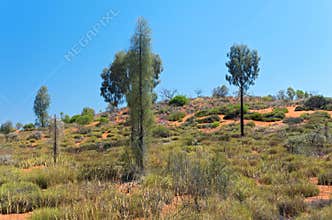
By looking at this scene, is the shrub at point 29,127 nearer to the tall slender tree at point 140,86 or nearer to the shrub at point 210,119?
the shrub at point 210,119

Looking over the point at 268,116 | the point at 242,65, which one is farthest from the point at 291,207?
the point at 268,116

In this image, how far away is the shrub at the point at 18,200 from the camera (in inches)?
245

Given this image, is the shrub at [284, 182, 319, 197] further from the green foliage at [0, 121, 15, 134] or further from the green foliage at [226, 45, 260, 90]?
the green foliage at [0, 121, 15, 134]

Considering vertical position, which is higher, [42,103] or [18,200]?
[42,103]

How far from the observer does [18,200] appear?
645 centimetres

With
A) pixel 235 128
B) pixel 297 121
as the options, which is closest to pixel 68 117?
pixel 235 128

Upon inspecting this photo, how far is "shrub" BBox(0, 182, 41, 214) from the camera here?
20.4ft

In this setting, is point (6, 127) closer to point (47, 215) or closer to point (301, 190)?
point (47, 215)

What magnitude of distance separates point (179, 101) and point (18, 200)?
46108mm

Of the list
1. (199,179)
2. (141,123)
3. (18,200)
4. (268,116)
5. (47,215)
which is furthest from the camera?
(268,116)

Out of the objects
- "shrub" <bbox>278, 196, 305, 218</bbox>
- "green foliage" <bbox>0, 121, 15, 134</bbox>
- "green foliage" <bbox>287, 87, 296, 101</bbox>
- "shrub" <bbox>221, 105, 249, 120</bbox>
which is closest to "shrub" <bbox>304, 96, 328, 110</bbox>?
"shrub" <bbox>221, 105, 249, 120</bbox>

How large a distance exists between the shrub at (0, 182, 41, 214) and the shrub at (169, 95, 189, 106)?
44822 mm

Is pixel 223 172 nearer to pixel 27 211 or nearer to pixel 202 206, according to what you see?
pixel 202 206

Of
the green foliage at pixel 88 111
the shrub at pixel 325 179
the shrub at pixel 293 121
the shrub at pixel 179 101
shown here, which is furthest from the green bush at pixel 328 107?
the green foliage at pixel 88 111
